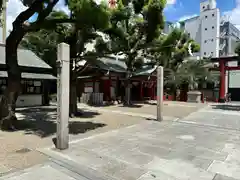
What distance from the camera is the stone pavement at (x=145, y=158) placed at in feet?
Result: 12.8

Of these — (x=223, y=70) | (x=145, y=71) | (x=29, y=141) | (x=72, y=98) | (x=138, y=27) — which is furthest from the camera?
(x=223, y=70)

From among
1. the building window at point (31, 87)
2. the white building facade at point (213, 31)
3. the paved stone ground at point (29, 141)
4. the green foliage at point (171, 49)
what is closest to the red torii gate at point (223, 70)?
the green foliage at point (171, 49)

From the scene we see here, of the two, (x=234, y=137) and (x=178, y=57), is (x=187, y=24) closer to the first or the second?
(x=178, y=57)

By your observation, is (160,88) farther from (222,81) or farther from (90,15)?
(222,81)

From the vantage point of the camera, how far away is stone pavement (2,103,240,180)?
391 centimetres

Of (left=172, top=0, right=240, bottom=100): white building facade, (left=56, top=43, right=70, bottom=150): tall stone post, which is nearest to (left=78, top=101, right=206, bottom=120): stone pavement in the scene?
(left=56, top=43, right=70, bottom=150): tall stone post

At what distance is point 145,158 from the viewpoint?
4.79 meters

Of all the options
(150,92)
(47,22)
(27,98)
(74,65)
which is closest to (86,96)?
(27,98)

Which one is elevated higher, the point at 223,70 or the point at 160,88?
the point at 223,70

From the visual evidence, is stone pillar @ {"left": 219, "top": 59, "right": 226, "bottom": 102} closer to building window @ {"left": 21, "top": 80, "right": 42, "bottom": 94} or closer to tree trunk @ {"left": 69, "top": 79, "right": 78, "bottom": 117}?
tree trunk @ {"left": 69, "top": 79, "right": 78, "bottom": 117}

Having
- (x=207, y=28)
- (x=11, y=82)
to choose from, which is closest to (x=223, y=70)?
(x=11, y=82)

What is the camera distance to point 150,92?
23.7 metres

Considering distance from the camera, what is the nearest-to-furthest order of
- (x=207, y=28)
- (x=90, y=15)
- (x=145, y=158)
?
(x=145, y=158), (x=90, y=15), (x=207, y=28)

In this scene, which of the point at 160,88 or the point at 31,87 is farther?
the point at 31,87
